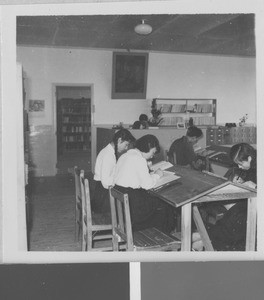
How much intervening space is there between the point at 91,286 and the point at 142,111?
5093 mm

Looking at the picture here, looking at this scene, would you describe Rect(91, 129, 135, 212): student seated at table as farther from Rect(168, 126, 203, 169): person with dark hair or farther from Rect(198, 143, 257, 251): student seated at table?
Rect(198, 143, 257, 251): student seated at table

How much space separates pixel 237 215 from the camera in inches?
84.4

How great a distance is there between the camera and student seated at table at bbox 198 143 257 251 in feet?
6.36

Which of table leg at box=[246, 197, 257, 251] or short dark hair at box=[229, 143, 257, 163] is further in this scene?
short dark hair at box=[229, 143, 257, 163]

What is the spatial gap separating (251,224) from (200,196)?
1.33 ft

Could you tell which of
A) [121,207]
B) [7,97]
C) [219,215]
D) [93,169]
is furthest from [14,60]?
[219,215]

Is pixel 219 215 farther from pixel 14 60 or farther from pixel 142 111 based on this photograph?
pixel 142 111

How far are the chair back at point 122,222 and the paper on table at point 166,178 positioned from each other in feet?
0.92

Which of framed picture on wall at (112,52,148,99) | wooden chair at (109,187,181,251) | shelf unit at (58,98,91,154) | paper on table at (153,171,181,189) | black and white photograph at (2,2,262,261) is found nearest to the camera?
black and white photograph at (2,2,262,261)

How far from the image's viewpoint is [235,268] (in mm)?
1816

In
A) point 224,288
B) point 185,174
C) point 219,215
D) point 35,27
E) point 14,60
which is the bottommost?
point 224,288

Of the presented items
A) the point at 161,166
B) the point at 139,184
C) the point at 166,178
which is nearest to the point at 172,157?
the point at 161,166

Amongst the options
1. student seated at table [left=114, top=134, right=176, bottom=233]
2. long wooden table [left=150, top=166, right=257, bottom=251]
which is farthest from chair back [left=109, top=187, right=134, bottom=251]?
long wooden table [left=150, top=166, right=257, bottom=251]

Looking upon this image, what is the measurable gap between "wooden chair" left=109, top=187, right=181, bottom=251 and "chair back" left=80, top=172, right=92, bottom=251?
0.15 m
